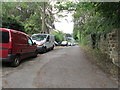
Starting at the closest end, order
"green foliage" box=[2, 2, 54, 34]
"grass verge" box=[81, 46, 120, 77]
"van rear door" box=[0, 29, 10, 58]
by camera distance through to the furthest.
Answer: "grass verge" box=[81, 46, 120, 77]
"van rear door" box=[0, 29, 10, 58]
"green foliage" box=[2, 2, 54, 34]

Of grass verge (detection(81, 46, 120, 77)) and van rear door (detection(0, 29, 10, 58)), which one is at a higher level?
van rear door (detection(0, 29, 10, 58))

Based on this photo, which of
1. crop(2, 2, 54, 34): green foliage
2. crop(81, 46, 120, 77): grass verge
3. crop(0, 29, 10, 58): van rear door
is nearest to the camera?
crop(81, 46, 120, 77): grass verge

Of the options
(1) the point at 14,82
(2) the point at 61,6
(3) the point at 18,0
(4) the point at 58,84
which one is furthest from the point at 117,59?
(3) the point at 18,0

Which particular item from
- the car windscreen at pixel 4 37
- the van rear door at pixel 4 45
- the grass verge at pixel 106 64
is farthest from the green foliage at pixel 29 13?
the grass verge at pixel 106 64

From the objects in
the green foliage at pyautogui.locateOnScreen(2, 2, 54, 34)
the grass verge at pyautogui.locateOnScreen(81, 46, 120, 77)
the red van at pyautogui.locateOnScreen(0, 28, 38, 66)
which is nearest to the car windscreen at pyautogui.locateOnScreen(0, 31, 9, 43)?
the red van at pyautogui.locateOnScreen(0, 28, 38, 66)

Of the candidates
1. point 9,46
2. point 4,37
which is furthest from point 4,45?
point 4,37

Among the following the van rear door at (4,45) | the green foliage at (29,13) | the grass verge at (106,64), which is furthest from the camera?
the green foliage at (29,13)

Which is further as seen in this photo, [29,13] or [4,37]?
[29,13]

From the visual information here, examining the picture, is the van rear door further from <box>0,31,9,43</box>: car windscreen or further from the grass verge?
the grass verge

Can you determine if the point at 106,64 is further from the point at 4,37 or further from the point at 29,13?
the point at 29,13

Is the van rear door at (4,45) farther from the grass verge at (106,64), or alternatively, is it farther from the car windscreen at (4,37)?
the grass verge at (106,64)

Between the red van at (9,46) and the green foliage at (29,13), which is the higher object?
the green foliage at (29,13)

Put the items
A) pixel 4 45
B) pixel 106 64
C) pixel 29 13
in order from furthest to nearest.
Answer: pixel 29 13
pixel 106 64
pixel 4 45

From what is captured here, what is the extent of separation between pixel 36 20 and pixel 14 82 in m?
22.7
